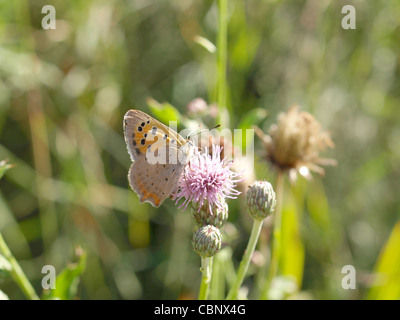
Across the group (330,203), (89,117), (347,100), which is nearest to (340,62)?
(347,100)

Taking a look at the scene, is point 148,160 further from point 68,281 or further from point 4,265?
point 4,265

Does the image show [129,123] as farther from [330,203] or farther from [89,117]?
[330,203]

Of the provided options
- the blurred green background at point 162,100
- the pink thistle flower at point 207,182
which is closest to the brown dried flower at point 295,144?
the pink thistle flower at point 207,182

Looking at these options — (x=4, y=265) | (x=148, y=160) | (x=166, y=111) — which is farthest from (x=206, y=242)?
(x=4, y=265)

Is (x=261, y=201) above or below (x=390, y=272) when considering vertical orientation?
above

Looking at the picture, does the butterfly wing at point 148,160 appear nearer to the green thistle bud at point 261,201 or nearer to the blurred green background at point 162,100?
the green thistle bud at point 261,201
